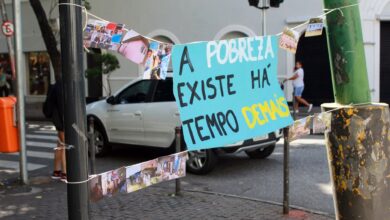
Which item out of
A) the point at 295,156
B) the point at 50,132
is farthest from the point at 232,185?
the point at 50,132

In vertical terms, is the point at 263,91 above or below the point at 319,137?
above

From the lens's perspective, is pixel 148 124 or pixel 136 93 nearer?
pixel 148 124

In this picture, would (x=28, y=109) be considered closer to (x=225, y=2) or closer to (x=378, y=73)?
(x=225, y=2)

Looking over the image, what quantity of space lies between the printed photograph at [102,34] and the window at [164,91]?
18.1 ft

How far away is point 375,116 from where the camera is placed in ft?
9.25

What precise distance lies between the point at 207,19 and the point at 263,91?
17295 millimetres

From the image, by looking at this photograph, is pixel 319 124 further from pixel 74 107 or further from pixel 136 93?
pixel 136 93

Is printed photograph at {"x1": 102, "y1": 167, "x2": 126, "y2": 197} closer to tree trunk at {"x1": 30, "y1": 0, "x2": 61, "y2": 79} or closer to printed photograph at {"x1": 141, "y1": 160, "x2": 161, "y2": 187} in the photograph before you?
printed photograph at {"x1": 141, "y1": 160, "x2": 161, "y2": 187}

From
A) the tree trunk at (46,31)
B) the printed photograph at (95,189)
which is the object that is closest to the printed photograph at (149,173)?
the printed photograph at (95,189)

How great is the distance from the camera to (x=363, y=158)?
279cm

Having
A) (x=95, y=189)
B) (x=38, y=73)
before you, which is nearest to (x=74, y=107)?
(x=95, y=189)

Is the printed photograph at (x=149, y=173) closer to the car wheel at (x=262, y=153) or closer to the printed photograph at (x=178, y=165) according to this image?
the printed photograph at (x=178, y=165)

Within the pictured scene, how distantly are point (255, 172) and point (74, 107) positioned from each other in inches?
240

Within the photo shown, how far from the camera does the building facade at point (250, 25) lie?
18672 millimetres
